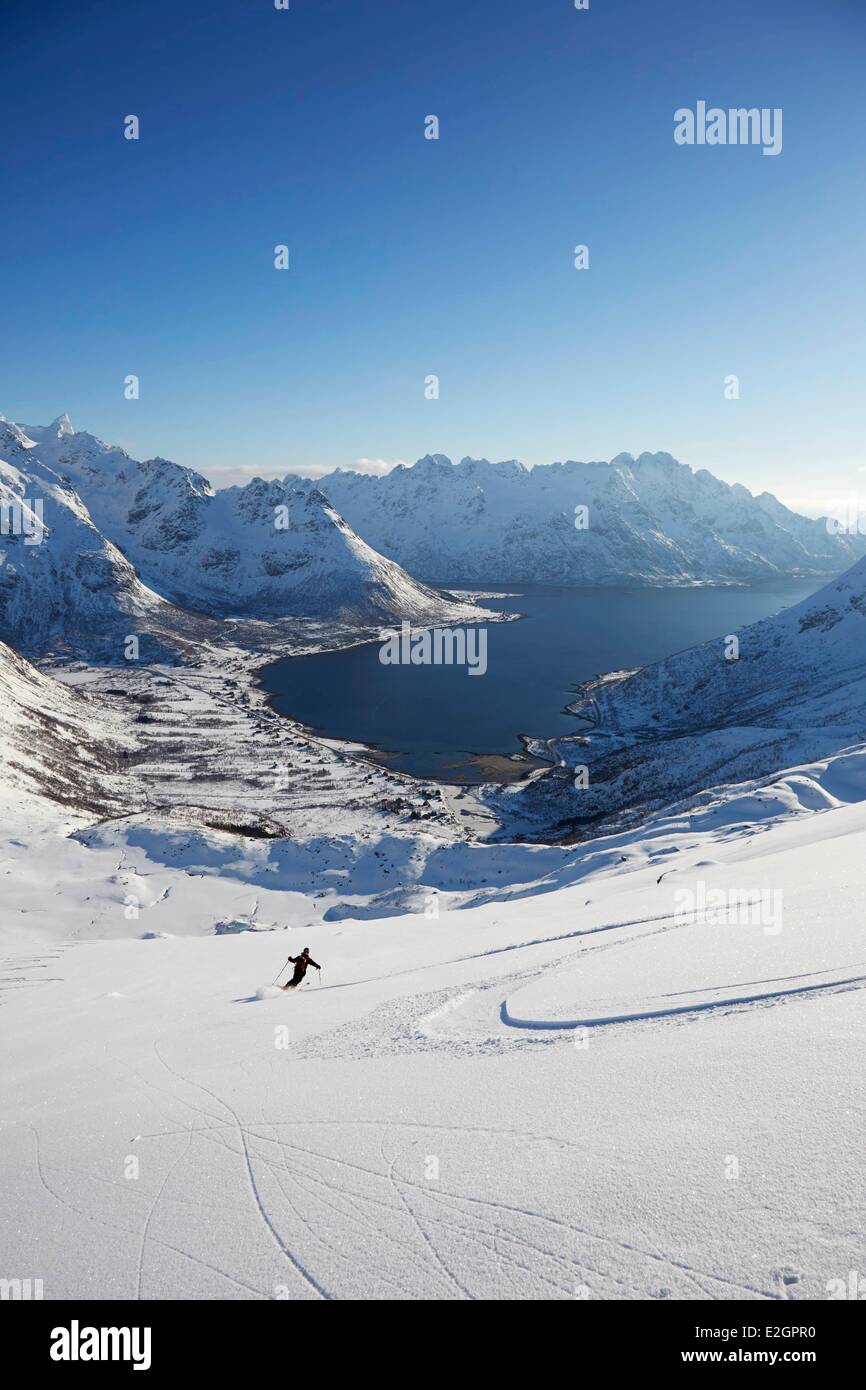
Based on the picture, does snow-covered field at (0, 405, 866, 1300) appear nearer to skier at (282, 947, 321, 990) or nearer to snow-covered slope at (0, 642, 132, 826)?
skier at (282, 947, 321, 990)

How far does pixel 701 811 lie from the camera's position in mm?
37438

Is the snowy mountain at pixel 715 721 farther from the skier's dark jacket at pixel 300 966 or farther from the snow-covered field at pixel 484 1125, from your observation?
the snow-covered field at pixel 484 1125

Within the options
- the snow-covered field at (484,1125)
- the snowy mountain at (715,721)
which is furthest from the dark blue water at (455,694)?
the snow-covered field at (484,1125)

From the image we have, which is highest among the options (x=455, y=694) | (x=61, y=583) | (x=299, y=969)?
(x=61, y=583)

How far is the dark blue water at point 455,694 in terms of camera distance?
89.0m

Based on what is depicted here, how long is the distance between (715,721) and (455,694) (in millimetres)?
48746

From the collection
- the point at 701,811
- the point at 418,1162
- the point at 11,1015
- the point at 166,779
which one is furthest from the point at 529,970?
the point at 166,779

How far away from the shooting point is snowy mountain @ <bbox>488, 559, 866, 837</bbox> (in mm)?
57469

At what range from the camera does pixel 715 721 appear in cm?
8069

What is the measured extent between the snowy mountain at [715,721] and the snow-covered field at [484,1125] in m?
32.2

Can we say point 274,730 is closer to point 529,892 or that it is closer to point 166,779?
point 166,779

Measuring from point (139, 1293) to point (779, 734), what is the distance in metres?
64.7

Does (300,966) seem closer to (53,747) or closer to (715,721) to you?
(53,747)

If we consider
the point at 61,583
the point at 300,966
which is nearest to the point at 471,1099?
the point at 300,966
